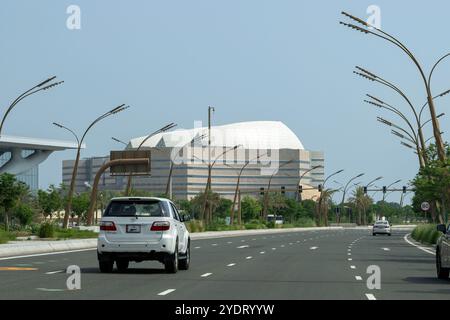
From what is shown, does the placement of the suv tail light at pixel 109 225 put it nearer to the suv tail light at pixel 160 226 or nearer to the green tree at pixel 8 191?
the suv tail light at pixel 160 226

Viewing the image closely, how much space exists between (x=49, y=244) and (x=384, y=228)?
171 ft

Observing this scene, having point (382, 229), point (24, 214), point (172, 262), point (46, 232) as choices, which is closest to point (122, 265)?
point (172, 262)

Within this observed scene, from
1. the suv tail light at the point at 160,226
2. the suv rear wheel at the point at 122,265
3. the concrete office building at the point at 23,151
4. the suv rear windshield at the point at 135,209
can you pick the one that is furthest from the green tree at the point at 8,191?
the concrete office building at the point at 23,151

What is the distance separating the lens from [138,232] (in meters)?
26.7

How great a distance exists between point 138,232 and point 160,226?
1.86 feet

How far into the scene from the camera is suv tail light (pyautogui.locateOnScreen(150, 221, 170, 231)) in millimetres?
26648

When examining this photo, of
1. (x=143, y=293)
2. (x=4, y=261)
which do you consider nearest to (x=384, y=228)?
(x=4, y=261)

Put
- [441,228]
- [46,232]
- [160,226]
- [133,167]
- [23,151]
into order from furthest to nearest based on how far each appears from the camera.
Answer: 1. [23,151]
2. [133,167]
3. [46,232]
4. [160,226]
5. [441,228]

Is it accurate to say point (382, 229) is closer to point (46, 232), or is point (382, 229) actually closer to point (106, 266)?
point (46, 232)

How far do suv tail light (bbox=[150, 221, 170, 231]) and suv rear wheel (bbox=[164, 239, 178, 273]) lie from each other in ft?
2.11

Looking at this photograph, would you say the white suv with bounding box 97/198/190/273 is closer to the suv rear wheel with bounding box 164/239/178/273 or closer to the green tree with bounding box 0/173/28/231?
the suv rear wheel with bounding box 164/239/178/273

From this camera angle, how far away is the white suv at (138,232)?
87.2ft

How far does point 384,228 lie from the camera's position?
9269 centimetres

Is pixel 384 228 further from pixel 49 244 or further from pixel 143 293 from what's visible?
pixel 143 293
